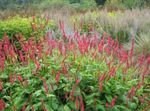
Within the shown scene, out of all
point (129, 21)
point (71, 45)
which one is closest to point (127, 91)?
point (71, 45)

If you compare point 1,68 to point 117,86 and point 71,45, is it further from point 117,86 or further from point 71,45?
point 117,86

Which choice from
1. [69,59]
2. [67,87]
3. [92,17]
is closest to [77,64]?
[69,59]

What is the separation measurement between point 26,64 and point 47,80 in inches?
23.6

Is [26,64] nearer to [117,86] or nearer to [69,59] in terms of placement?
[69,59]

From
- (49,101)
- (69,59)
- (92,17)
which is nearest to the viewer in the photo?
(49,101)

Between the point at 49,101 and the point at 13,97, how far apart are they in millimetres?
487

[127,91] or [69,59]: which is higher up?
[69,59]

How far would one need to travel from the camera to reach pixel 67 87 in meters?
3.78

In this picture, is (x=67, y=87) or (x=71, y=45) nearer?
(x=67, y=87)

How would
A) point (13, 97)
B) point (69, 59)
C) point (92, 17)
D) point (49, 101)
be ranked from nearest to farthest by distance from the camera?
point (49, 101), point (13, 97), point (69, 59), point (92, 17)

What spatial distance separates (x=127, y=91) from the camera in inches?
160

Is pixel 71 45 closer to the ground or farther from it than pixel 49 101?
farther from it

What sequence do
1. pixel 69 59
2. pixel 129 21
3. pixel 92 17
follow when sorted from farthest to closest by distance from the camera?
pixel 92 17 → pixel 129 21 → pixel 69 59

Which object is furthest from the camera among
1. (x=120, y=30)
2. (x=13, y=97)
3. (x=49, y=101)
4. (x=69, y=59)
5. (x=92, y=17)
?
(x=92, y=17)
